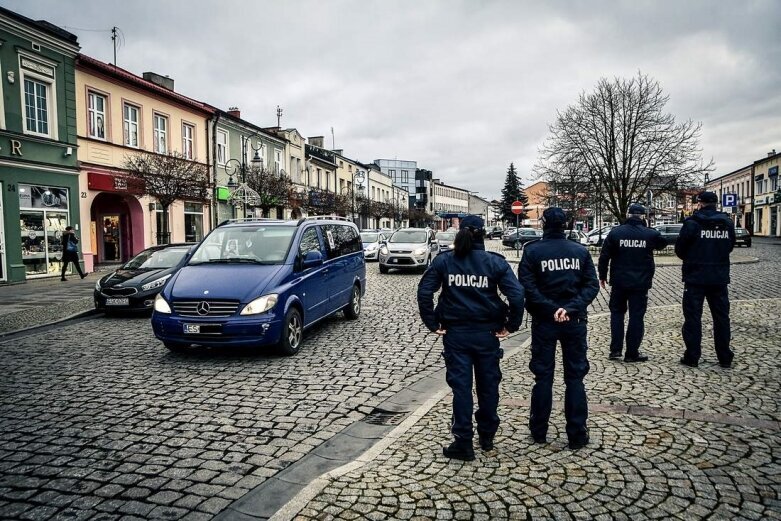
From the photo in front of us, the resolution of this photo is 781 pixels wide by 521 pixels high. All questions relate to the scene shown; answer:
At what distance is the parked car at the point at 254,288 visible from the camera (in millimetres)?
7027

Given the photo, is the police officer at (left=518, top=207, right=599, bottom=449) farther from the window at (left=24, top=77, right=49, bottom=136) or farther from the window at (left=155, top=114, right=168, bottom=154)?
the window at (left=155, top=114, right=168, bottom=154)

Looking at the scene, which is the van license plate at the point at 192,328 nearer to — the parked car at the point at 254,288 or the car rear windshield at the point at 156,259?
the parked car at the point at 254,288

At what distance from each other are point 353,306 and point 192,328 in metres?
3.97

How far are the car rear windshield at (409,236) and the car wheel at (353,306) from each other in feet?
37.2

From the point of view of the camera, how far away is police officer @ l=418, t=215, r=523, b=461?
158 inches

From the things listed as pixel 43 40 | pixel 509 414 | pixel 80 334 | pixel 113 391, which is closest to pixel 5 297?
pixel 80 334

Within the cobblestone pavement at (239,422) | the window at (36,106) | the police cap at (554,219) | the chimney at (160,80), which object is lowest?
the cobblestone pavement at (239,422)

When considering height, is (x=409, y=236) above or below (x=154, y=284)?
above

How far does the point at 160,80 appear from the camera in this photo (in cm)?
2845

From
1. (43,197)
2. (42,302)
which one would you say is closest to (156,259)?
(42,302)

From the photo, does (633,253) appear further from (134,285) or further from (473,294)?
(134,285)

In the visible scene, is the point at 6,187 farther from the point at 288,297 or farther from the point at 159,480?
the point at 159,480

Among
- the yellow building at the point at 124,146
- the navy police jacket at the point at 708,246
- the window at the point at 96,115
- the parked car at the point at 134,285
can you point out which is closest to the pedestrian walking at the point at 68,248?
the yellow building at the point at 124,146

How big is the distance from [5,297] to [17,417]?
11363 millimetres
